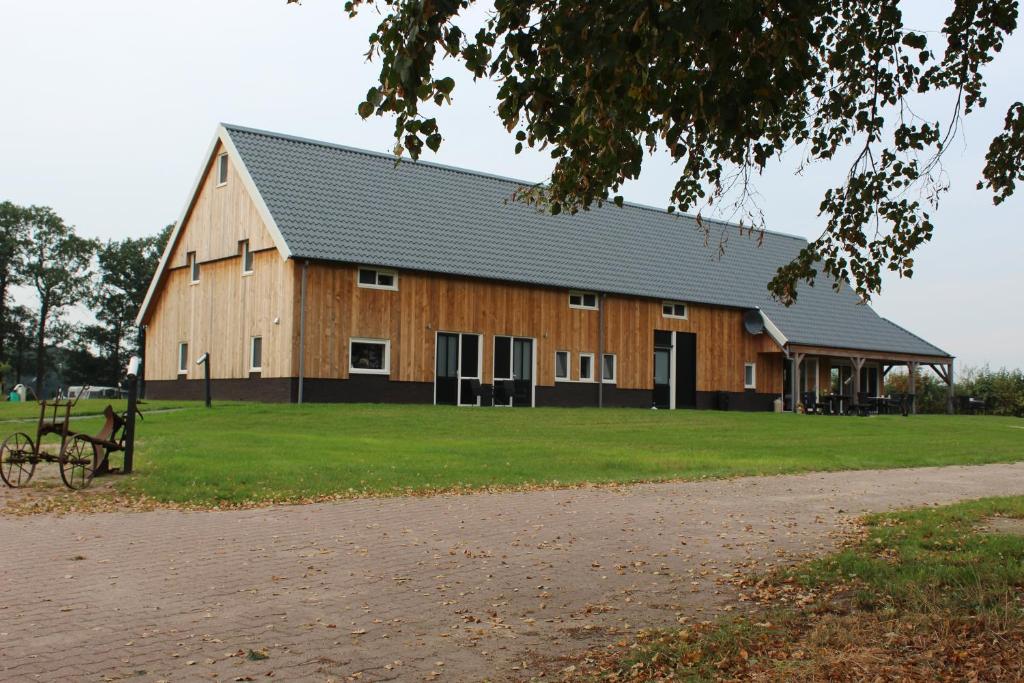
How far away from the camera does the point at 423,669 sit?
584 cm

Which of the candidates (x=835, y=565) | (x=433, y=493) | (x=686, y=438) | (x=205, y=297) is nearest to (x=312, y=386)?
(x=205, y=297)

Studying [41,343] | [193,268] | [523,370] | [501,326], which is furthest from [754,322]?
[41,343]

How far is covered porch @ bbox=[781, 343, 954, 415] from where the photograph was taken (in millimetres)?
40531

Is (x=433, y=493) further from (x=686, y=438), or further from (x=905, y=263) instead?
(x=686, y=438)

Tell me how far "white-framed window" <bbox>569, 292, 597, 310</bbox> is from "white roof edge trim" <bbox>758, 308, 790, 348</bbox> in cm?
853

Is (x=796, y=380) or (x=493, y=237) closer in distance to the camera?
(x=493, y=237)

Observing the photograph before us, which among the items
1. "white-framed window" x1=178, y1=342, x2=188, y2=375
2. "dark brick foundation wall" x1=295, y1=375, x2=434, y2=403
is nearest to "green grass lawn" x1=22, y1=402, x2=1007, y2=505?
"dark brick foundation wall" x1=295, y1=375, x2=434, y2=403

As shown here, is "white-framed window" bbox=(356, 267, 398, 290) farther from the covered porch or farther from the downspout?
the covered porch

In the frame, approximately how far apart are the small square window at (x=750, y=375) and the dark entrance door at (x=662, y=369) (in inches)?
160

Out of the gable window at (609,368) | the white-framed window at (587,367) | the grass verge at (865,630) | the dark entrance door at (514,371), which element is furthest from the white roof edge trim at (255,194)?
the grass verge at (865,630)

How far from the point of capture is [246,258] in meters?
32.8

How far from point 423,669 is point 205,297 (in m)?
30.8

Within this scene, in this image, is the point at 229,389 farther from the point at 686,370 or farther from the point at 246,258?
the point at 686,370

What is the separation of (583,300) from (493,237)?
158 inches
